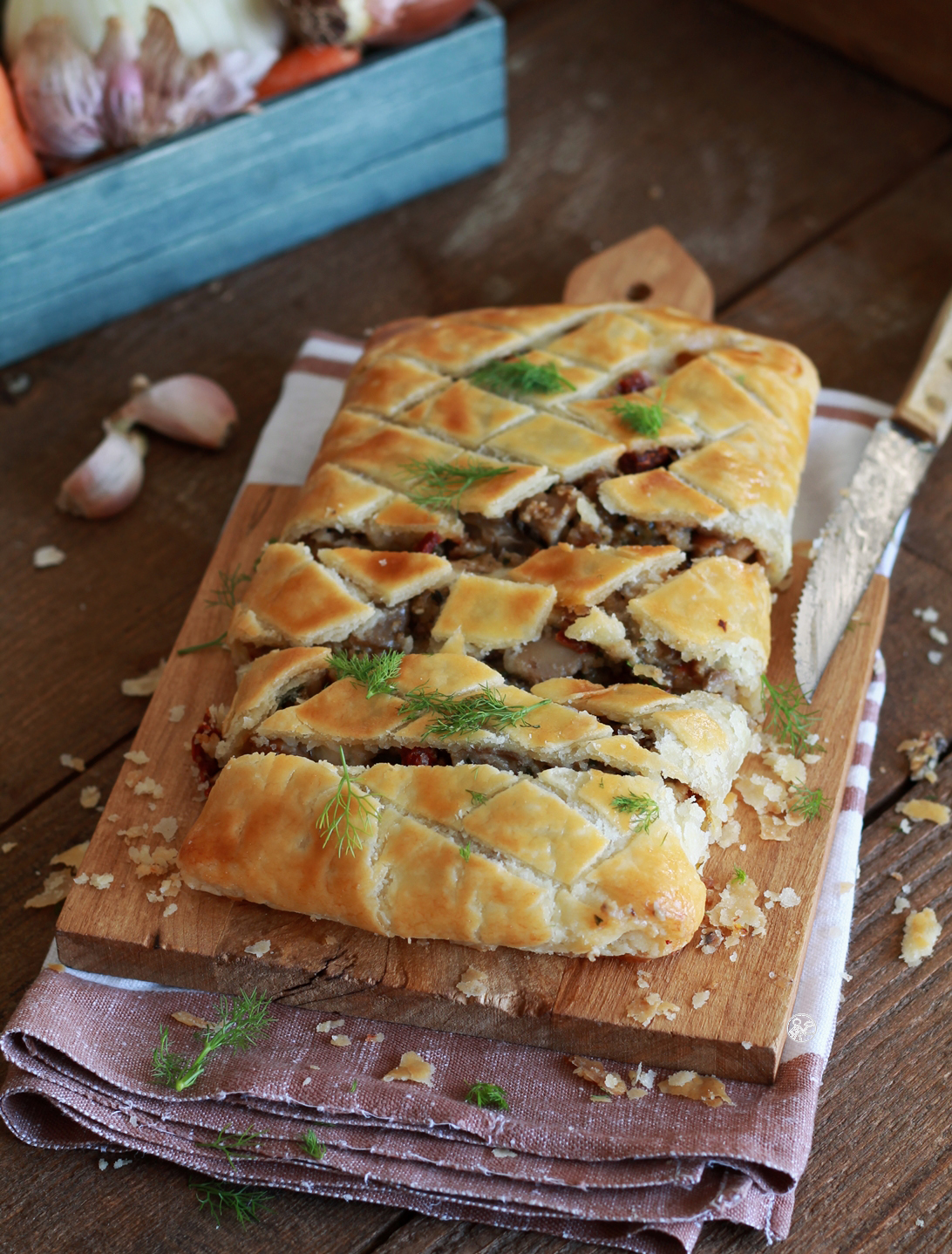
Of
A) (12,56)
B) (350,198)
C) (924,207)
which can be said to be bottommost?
(924,207)

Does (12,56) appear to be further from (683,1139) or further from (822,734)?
(683,1139)

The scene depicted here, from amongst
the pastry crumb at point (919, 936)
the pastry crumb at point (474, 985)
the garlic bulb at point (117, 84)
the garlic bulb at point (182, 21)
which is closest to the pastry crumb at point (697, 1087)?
the pastry crumb at point (474, 985)

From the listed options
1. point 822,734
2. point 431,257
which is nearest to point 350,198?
point 431,257

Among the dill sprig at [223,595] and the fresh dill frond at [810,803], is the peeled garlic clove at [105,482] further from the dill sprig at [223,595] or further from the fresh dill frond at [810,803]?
the fresh dill frond at [810,803]

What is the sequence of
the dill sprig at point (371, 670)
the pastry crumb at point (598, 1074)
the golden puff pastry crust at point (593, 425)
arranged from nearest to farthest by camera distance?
1. the pastry crumb at point (598, 1074)
2. the dill sprig at point (371, 670)
3. the golden puff pastry crust at point (593, 425)

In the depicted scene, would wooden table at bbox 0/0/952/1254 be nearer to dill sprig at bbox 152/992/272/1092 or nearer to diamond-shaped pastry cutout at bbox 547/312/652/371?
dill sprig at bbox 152/992/272/1092

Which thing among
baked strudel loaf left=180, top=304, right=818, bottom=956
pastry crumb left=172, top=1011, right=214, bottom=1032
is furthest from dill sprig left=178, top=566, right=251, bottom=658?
pastry crumb left=172, top=1011, right=214, bottom=1032
